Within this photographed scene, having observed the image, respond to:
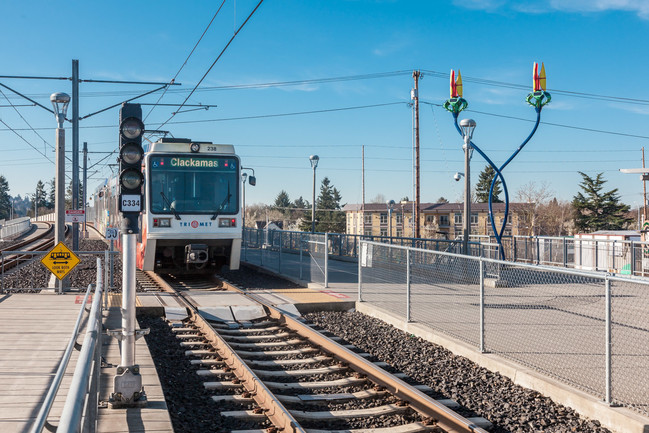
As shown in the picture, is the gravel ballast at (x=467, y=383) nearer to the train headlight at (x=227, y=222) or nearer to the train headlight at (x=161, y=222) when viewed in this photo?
the train headlight at (x=227, y=222)

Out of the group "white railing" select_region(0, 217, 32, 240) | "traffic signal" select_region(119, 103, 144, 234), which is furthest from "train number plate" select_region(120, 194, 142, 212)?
"white railing" select_region(0, 217, 32, 240)

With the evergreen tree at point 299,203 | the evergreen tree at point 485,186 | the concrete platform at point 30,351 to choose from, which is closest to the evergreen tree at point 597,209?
the evergreen tree at point 485,186

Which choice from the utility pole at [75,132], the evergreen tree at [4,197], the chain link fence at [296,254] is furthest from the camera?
the evergreen tree at [4,197]

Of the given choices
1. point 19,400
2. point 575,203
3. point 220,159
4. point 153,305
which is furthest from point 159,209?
point 575,203

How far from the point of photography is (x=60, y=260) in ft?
45.8

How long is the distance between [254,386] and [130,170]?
2655 millimetres

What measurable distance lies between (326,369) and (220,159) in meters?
9.25

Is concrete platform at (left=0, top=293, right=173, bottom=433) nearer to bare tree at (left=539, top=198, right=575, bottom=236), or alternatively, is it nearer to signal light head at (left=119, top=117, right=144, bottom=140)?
signal light head at (left=119, top=117, right=144, bottom=140)

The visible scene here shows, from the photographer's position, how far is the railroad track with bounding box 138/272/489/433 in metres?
6.12

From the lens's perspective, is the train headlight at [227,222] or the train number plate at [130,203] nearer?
the train number plate at [130,203]

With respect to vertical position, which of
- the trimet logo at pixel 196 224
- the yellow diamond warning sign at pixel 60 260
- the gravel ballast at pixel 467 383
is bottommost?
the gravel ballast at pixel 467 383

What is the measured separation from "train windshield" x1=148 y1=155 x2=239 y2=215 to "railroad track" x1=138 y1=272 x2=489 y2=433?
5.61 meters

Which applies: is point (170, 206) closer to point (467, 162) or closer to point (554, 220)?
point (467, 162)

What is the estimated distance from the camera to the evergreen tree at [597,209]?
65.8 metres
